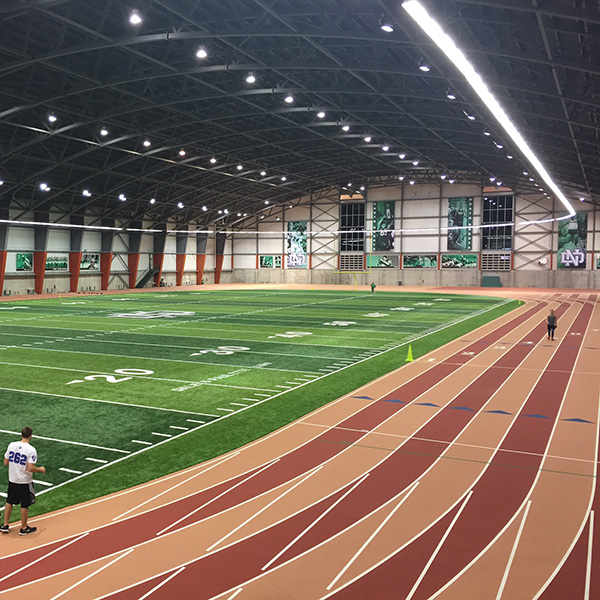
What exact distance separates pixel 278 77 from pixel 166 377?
67.6ft

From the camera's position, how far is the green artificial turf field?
390 inches

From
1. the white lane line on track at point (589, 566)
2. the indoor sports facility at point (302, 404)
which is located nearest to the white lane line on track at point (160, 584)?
the indoor sports facility at point (302, 404)

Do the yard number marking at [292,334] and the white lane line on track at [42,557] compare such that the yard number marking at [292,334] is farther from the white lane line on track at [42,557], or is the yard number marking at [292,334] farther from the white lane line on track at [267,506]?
the white lane line on track at [42,557]

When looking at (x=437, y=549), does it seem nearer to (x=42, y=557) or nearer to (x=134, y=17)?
(x=42, y=557)

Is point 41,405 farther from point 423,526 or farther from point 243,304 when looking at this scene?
point 243,304

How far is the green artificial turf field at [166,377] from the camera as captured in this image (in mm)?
9914

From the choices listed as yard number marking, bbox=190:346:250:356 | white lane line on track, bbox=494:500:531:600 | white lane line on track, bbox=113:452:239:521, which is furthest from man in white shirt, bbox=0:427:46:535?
yard number marking, bbox=190:346:250:356

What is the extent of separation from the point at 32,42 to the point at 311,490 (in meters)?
25.6

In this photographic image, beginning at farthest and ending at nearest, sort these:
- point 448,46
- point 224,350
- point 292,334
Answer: point 292,334 → point 224,350 → point 448,46

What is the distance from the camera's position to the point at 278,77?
101ft

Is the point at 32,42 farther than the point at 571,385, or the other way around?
the point at 32,42

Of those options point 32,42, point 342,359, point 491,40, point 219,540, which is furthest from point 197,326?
point 219,540

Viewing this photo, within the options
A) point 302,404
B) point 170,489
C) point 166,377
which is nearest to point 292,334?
point 166,377

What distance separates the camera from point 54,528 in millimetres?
7145
